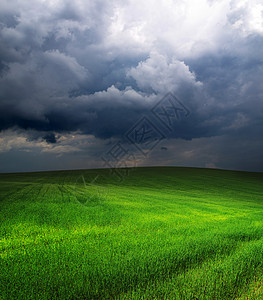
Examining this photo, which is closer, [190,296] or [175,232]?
[190,296]

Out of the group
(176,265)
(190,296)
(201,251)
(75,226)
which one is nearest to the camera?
(190,296)

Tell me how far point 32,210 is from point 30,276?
22.3 ft

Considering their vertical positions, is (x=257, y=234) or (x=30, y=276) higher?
(x=30, y=276)

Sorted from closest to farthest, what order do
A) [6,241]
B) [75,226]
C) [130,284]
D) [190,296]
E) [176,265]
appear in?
[190,296], [130,284], [176,265], [6,241], [75,226]

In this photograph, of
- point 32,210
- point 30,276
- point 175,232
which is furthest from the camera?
point 32,210

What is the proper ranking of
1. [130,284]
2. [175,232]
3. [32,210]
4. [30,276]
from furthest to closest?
[32,210] → [175,232] → [30,276] → [130,284]

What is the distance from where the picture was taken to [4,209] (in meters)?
10.4

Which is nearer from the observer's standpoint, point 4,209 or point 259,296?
point 259,296

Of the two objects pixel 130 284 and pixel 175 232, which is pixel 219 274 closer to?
pixel 130 284

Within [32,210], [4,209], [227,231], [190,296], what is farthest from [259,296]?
[4,209]

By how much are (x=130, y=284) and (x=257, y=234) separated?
635 centimetres

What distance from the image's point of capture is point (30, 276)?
421cm

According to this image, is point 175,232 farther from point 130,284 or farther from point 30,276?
point 30,276

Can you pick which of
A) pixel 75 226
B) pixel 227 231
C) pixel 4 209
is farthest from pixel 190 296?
pixel 4 209
